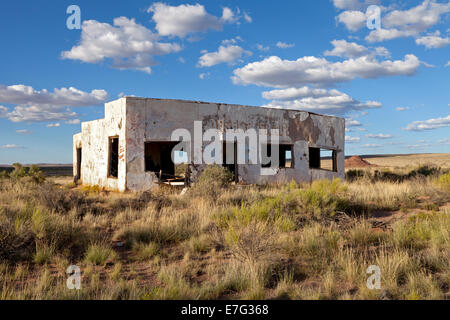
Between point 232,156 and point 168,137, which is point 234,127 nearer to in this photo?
point 232,156

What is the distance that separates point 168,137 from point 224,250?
8.10m

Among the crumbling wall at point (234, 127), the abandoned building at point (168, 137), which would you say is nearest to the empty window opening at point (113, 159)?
the abandoned building at point (168, 137)

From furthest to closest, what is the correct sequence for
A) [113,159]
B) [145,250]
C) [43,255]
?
[113,159] < [145,250] < [43,255]

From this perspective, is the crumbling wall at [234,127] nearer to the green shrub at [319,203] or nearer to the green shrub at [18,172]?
the green shrub at [319,203]

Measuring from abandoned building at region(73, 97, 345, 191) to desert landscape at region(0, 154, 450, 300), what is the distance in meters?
3.77

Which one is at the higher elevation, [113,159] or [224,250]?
[113,159]

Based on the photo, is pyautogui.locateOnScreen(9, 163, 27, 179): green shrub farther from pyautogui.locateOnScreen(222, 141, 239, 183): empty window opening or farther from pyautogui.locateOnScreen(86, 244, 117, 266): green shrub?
pyautogui.locateOnScreen(86, 244, 117, 266): green shrub

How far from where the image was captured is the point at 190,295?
171 inches

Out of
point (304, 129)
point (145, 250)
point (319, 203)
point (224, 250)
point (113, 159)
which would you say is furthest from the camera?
point (304, 129)

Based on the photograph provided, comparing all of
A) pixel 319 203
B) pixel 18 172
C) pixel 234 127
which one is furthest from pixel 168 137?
pixel 18 172

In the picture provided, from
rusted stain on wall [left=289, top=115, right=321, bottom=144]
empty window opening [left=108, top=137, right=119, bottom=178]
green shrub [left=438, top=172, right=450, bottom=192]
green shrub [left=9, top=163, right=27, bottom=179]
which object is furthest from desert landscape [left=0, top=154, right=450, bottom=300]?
green shrub [left=9, top=163, right=27, bottom=179]

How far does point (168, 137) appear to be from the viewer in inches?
545

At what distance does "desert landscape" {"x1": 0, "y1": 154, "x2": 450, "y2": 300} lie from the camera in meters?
4.55

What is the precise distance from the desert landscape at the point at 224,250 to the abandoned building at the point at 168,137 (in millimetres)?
3769
